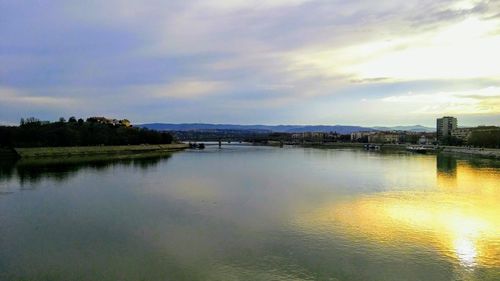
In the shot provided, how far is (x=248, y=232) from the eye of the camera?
8.76 metres

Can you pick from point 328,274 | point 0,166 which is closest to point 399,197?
point 328,274

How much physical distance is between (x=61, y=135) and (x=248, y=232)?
2969cm

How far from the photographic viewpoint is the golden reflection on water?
25.7 ft

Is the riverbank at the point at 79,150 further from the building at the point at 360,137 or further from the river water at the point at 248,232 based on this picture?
the building at the point at 360,137

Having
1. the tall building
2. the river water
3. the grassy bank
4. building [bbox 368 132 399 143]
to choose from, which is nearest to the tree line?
the grassy bank

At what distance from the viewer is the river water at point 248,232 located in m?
6.47

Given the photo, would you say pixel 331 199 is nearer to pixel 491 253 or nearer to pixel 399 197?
pixel 399 197

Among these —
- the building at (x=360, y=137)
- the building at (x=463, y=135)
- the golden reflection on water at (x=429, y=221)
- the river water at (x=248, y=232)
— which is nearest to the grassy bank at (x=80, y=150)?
the river water at (x=248, y=232)

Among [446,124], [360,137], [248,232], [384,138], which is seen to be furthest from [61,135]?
[446,124]

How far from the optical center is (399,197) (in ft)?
45.3

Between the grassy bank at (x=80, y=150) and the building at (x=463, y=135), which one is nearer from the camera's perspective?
the grassy bank at (x=80, y=150)

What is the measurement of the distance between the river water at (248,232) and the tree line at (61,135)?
674 inches

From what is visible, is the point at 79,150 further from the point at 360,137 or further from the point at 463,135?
the point at 360,137

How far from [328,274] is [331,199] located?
22.9 feet
